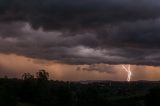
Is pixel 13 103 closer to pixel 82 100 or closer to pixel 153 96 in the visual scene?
pixel 82 100

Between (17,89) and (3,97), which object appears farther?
(17,89)

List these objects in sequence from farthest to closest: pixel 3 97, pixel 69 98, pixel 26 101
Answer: pixel 26 101, pixel 69 98, pixel 3 97

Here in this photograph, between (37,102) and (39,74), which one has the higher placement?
(39,74)

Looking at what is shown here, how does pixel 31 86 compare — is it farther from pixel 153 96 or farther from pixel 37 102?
pixel 153 96

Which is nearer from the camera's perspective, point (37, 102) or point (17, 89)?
point (37, 102)

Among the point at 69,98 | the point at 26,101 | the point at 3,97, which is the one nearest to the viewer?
the point at 3,97

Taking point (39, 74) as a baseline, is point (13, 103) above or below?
below

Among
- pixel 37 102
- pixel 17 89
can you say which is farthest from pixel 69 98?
pixel 17 89

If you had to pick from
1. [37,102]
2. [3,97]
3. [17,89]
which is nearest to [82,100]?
[37,102]
